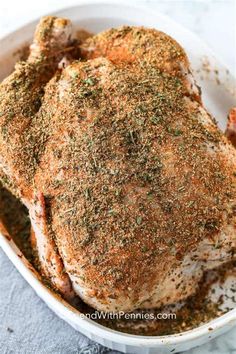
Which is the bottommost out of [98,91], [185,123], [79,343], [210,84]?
[79,343]

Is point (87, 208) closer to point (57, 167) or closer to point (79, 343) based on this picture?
point (57, 167)

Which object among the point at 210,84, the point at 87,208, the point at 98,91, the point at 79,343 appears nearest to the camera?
the point at 87,208

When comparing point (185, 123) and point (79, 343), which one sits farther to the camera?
point (79, 343)

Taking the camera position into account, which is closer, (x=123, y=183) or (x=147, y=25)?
(x=123, y=183)

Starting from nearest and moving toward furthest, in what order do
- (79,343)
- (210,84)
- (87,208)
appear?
(87,208), (79,343), (210,84)

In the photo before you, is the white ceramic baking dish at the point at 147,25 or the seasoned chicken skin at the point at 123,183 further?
the white ceramic baking dish at the point at 147,25

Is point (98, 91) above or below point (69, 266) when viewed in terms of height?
above

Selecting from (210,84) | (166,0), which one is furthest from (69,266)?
(166,0)

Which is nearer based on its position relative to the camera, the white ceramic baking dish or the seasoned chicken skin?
the seasoned chicken skin
